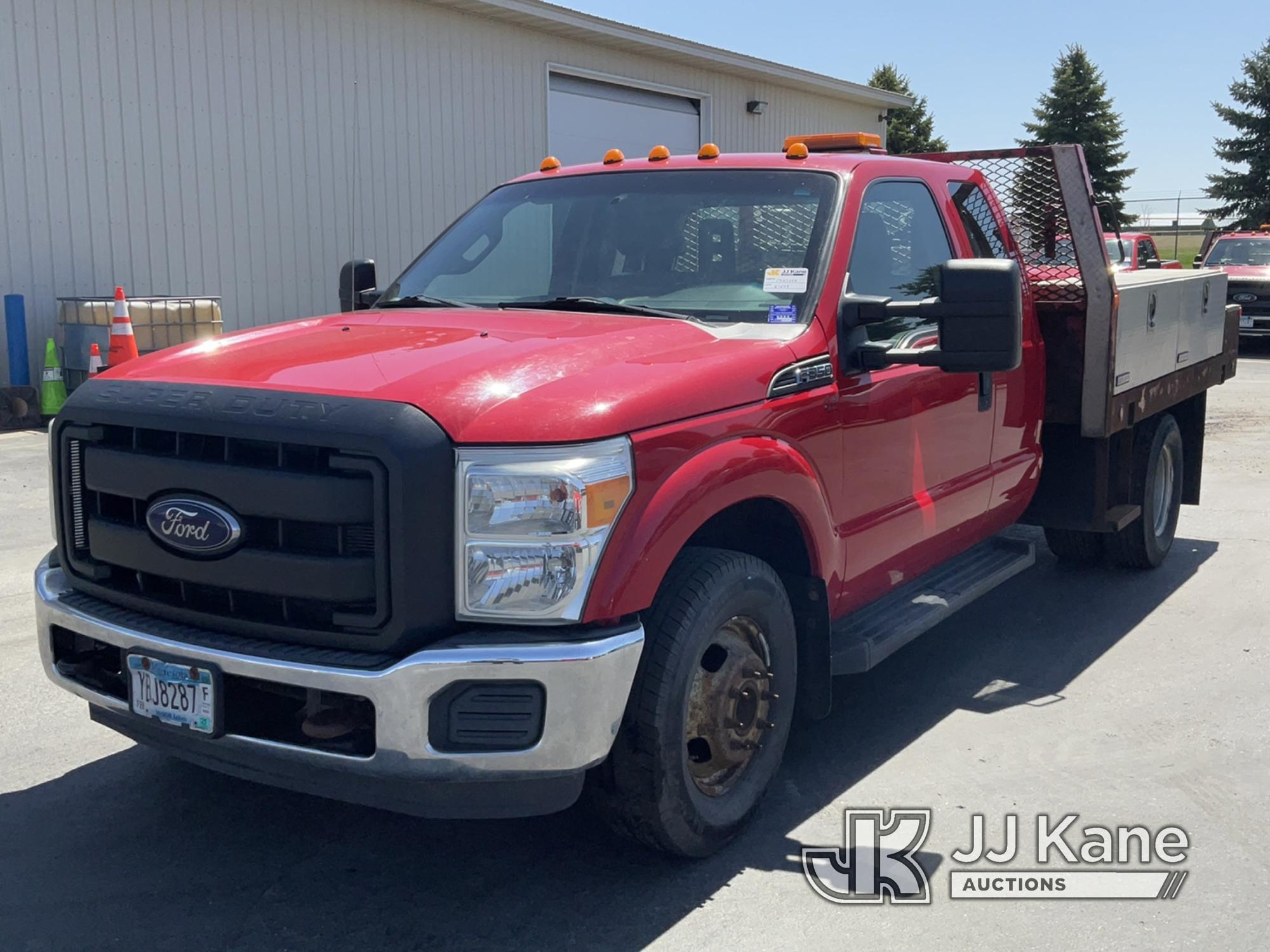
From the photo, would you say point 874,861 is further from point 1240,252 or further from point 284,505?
point 1240,252

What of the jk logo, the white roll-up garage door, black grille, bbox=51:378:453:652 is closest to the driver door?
the jk logo

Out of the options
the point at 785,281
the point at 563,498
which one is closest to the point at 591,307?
the point at 785,281

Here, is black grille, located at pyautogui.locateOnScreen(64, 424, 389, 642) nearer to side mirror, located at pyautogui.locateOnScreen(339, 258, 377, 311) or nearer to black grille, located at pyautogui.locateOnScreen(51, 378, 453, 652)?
black grille, located at pyautogui.locateOnScreen(51, 378, 453, 652)

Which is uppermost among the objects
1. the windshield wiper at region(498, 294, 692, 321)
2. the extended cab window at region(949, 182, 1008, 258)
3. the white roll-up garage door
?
the white roll-up garage door

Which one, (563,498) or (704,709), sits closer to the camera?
(563,498)

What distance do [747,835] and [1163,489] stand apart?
4265mm

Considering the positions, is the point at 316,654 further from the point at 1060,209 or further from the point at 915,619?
the point at 1060,209

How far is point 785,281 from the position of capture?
13.0 feet

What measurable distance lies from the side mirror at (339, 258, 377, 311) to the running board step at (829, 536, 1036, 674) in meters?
2.24

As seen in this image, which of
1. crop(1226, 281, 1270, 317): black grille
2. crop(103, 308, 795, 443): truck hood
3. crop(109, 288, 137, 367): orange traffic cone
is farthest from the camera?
crop(1226, 281, 1270, 317): black grille

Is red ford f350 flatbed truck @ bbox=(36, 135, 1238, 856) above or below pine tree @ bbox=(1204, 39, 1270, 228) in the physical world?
below

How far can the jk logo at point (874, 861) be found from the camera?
3332 millimetres

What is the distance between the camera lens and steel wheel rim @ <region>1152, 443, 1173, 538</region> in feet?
22.0

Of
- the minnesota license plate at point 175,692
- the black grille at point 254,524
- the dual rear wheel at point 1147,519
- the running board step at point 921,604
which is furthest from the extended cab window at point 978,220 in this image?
the minnesota license plate at point 175,692
